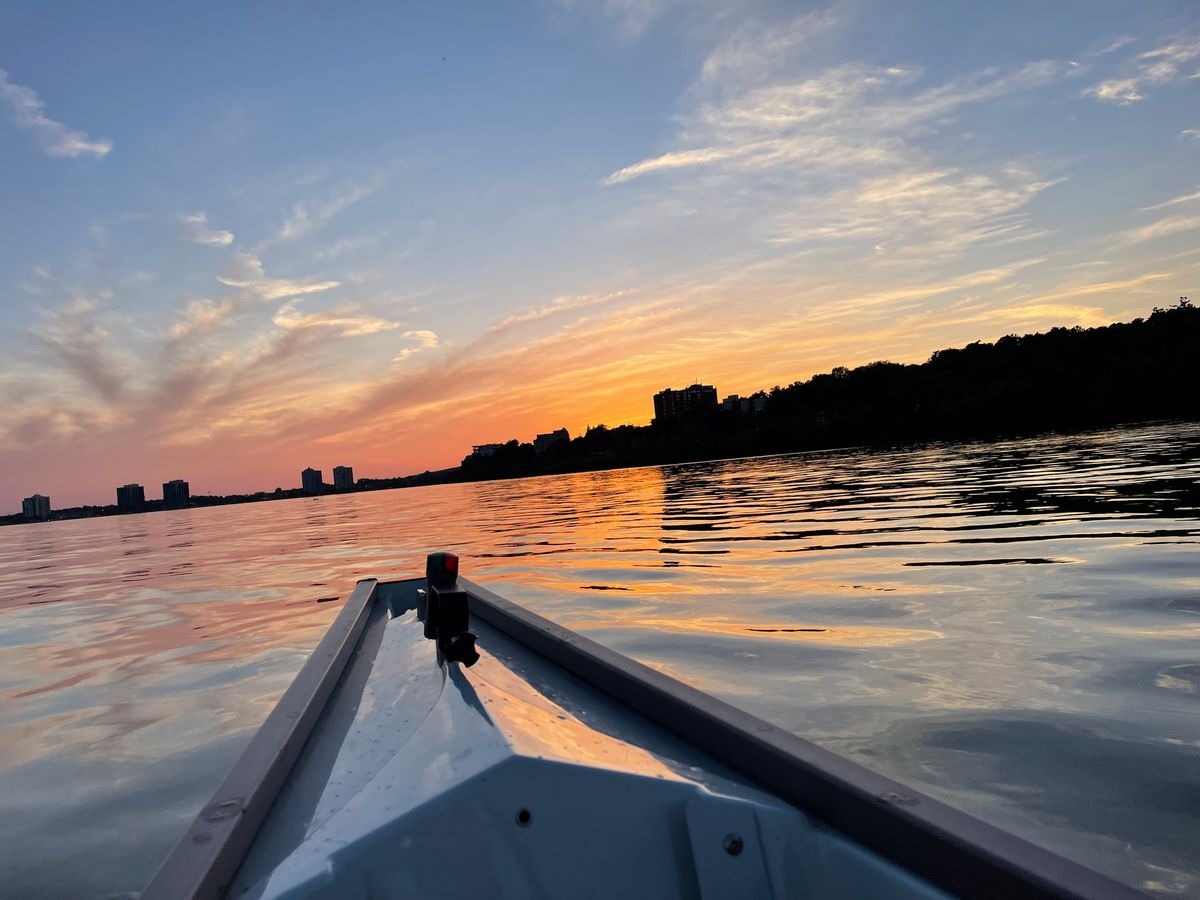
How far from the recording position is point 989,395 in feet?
246

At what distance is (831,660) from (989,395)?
261ft

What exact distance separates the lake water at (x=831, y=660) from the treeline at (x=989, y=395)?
59.9 m

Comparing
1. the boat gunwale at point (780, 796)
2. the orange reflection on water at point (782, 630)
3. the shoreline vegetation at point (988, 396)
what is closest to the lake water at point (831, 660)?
the orange reflection on water at point (782, 630)

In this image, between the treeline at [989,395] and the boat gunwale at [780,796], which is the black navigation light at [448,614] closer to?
the boat gunwale at [780,796]

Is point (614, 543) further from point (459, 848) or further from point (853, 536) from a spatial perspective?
point (459, 848)

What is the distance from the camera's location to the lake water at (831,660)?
2.97 m

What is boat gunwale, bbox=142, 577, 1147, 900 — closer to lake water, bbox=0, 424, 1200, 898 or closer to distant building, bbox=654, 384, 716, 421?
lake water, bbox=0, 424, 1200, 898

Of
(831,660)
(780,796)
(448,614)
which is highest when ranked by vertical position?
(448,614)

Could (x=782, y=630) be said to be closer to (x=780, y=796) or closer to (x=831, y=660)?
(x=831, y=660)

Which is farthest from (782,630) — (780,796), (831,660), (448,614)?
(780,796)

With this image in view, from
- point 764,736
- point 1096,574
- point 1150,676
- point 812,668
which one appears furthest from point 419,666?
point 1096,574

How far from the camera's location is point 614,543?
45.3ft

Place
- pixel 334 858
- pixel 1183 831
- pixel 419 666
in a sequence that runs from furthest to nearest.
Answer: pixel 419 666 < pixel 1183 831 < pixel 334 858

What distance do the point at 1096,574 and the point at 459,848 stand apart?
6.91 metres
